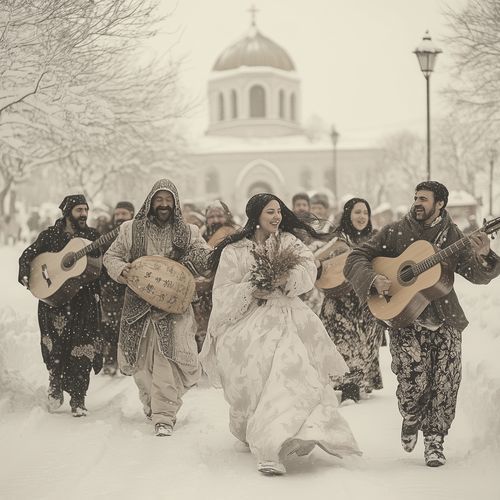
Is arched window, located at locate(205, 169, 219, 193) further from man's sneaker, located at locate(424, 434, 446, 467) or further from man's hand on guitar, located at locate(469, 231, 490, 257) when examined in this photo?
man's hand on guitar, located at locate(469, 231, 490, 257)

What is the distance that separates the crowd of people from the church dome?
7801 centimetres

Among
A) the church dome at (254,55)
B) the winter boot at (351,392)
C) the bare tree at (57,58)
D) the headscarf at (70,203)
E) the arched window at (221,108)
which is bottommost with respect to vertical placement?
the winter boot at (351,392)

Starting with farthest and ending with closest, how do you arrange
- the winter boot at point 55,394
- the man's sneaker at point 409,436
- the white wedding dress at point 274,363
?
the winter boot at point 55,394, the man's sneaker at point 409,436, the white wedding dress at point 274,363

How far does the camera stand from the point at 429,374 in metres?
6.93

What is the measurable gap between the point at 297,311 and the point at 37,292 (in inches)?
114

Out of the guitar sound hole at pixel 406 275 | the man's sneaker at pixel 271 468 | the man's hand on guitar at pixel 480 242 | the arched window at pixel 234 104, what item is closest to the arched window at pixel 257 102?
the arched window at pixel 234 104

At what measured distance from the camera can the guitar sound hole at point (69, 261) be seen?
8781 millimetres

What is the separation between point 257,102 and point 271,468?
82351mm

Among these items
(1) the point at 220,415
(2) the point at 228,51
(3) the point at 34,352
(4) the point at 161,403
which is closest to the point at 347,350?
(1) the point at 220,415

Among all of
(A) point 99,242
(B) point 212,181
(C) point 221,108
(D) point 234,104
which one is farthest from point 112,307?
(C) point 221,108

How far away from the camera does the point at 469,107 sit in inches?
957

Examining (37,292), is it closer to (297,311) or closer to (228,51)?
(297,311)

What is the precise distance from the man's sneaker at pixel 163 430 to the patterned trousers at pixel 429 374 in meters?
1.97

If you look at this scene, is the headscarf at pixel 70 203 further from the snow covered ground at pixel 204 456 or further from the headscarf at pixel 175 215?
the snow covered ground at pixel 204 456
